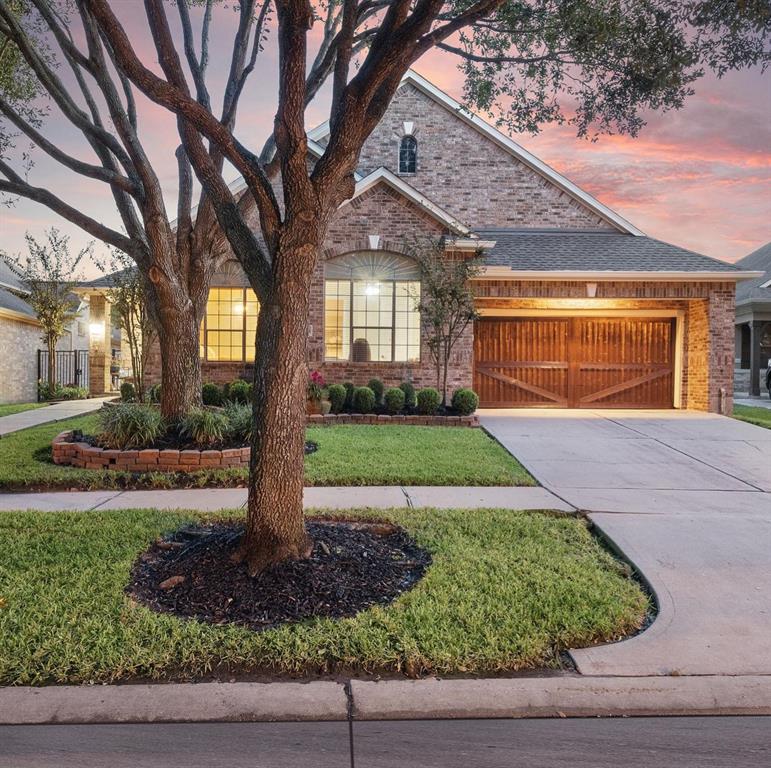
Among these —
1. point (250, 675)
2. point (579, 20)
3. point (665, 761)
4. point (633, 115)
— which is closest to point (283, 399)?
point (250, 675)

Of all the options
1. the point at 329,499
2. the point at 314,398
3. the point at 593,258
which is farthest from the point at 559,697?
the point at 593,258

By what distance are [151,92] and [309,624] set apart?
3393 millimetres

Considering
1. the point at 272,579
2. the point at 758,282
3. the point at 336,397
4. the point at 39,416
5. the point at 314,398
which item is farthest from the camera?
the point at 758,282

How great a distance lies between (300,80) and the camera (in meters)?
4.01

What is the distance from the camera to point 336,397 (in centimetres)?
1190

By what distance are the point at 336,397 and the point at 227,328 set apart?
158 inches

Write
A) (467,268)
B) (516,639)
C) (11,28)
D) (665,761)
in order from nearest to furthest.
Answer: (665,761), (516,639), (11,28), (467,268)

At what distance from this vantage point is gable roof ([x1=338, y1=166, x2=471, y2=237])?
531 inches

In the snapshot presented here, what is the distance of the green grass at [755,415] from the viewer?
12291 mm

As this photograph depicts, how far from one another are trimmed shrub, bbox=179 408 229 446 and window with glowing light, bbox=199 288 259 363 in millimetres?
6382

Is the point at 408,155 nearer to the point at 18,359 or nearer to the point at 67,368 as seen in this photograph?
the point at 18,359

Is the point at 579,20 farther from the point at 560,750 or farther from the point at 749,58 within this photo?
the point at 560,750

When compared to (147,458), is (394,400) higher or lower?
higher

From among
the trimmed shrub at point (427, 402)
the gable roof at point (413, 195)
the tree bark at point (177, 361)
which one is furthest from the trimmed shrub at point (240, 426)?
the gable roof at point (413, 195)
